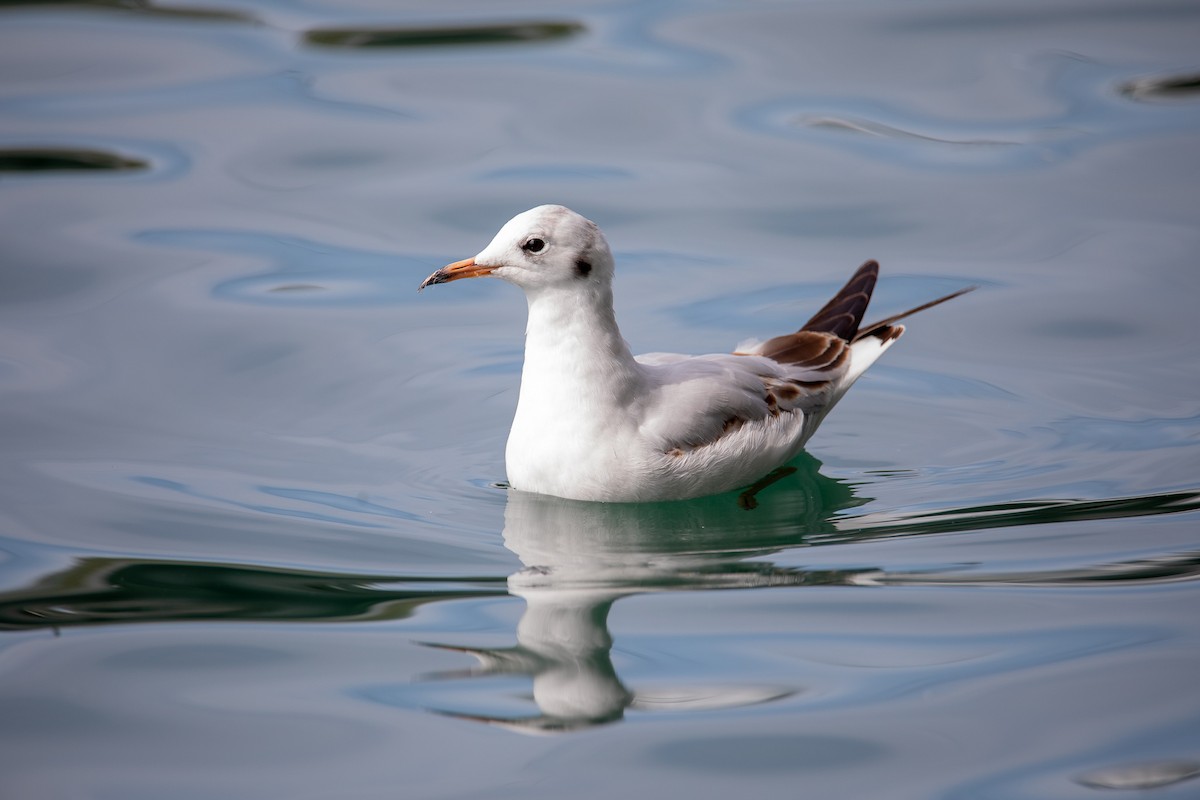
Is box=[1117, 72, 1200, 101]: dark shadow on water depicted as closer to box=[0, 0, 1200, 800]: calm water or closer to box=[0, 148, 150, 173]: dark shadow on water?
box=[0, 0, 1200, 800]: calm water

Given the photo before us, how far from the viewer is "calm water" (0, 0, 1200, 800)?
5.09 meters

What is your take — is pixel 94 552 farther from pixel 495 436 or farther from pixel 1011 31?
pixel 1011 31

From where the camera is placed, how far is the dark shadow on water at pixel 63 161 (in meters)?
11.0

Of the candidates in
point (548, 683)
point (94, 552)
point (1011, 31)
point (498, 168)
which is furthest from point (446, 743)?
point (1011, 31)

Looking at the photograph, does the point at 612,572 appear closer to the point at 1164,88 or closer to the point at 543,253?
the point at 543,253

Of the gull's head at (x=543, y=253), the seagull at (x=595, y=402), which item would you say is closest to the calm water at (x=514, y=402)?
the seagull at (x=595, y=402)

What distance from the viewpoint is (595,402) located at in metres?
6.57

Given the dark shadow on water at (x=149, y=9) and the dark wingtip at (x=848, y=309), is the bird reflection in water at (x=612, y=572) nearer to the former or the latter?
the dark wingtip at (x=848, y=309)

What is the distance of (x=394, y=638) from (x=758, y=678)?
1362 millimetres

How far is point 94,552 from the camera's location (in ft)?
20.9

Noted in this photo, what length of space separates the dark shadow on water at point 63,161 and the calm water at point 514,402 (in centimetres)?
4

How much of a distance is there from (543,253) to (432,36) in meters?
7.30

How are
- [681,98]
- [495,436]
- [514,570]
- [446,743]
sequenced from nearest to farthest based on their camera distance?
[446,743], [514,570], [495,436], [681,98]

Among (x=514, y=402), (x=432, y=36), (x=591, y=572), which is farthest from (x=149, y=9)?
(x=591, y=572)
